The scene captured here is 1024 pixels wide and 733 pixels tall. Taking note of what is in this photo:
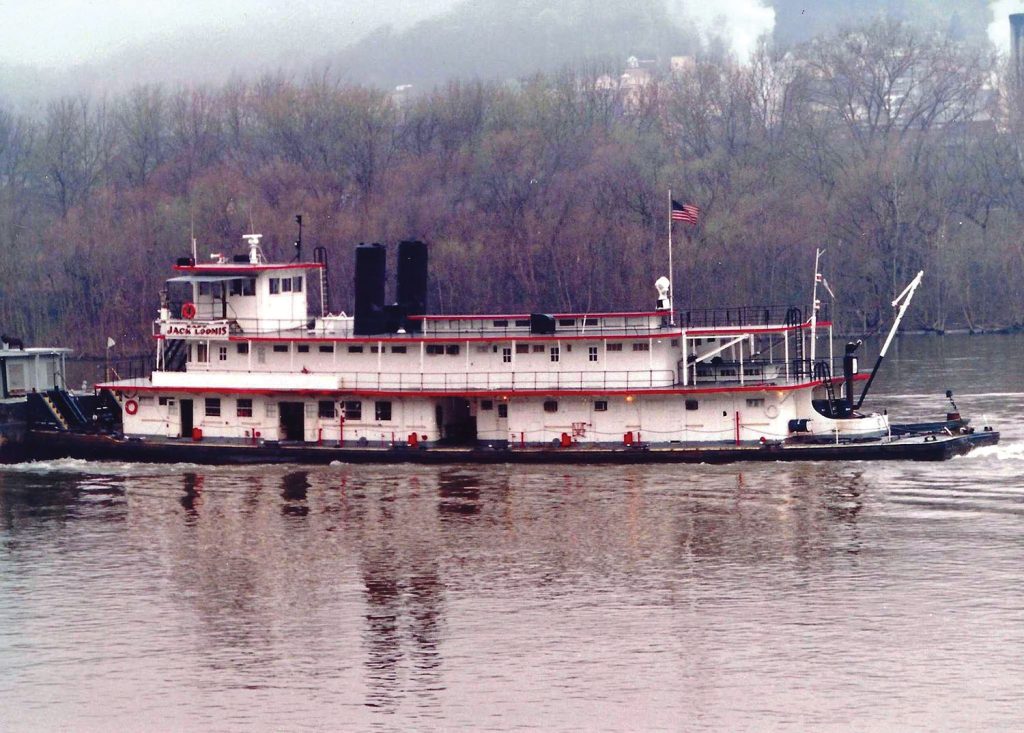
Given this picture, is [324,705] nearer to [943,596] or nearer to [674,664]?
[674,664]

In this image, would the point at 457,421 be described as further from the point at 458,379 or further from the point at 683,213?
the point at 683,213

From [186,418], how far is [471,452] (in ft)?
28.2

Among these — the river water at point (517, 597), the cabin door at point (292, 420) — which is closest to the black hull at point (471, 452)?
the river water at point (517, 597)

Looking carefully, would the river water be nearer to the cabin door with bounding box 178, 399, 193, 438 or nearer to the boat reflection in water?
the boat reflection in water

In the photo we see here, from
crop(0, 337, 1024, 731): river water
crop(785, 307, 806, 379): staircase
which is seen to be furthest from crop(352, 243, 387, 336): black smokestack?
crop(785, 307, 806, 379): staircase

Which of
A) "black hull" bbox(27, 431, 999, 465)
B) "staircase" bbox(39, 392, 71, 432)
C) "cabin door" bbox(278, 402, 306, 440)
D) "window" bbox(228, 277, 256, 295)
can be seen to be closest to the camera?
"black hull" bbox(27, 431, 999, 465)

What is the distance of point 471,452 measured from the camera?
2000 inches

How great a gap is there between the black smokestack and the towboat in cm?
6

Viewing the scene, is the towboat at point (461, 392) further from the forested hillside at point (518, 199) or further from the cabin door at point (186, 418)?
the forested hillside at point (518, 199)

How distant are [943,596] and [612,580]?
6456 millimetres

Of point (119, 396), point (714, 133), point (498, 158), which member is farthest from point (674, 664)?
point (714, 133)

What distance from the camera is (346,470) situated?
5094cm

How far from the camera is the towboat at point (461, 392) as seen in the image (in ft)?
164

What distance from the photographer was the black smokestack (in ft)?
174
